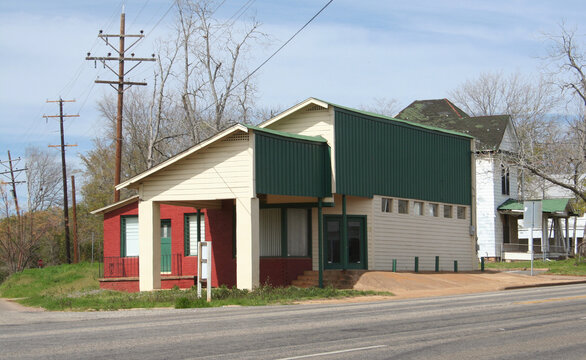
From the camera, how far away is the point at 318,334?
12.3 metres

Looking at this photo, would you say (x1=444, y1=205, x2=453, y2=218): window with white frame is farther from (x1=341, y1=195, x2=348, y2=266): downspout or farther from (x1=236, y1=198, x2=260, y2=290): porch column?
(x1=236, y1=198, x2=260, y2=290): porch column

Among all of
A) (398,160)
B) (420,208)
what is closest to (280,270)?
(398,160)

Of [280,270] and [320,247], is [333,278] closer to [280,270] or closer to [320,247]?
[320,247]

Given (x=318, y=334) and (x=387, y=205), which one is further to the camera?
(x=387, y=205)

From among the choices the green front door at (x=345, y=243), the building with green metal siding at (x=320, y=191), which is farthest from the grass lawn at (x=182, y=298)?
the green front door at (x=345, y=243)

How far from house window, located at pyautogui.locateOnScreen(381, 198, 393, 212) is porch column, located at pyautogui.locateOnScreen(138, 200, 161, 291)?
9068 millimetres

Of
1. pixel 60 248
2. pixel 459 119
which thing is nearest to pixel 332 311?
pixel 459 119

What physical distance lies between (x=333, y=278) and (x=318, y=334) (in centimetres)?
1554

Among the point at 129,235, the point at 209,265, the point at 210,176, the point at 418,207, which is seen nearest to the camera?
the point at 209,265

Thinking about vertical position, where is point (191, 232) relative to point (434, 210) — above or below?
below

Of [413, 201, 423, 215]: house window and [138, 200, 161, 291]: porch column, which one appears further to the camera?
[413, 201, 423, 215]: house window

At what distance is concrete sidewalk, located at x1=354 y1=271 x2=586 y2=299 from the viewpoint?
2569cm

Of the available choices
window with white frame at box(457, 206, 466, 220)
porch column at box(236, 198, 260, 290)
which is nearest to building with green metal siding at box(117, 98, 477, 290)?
porch column at box(236, 198, 260, 290)

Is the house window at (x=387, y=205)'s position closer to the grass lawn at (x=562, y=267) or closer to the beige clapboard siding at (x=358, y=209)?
the beige clapboard siding at (x=358, y=209)
